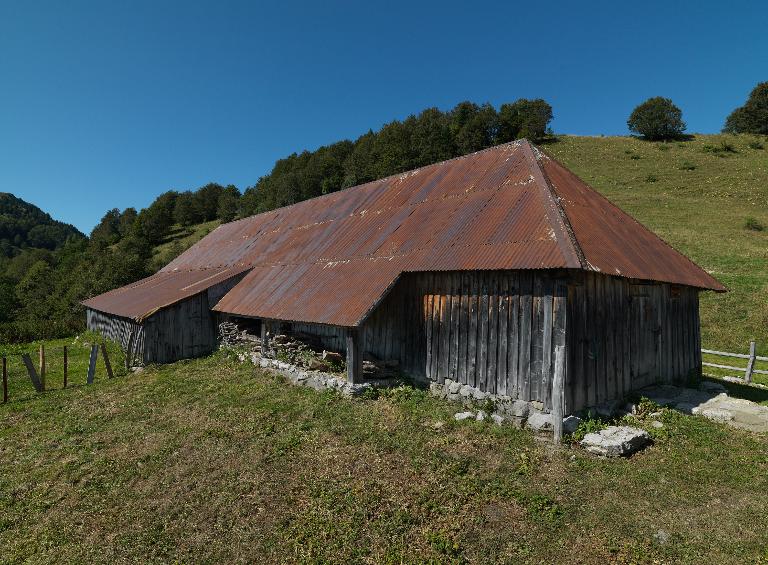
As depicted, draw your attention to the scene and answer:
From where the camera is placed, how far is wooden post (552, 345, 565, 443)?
7461mm

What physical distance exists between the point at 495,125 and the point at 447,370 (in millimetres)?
54279

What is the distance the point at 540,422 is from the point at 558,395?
0.63 metres

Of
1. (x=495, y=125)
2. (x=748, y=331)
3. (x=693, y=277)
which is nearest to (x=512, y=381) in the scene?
(x=693, y=277)

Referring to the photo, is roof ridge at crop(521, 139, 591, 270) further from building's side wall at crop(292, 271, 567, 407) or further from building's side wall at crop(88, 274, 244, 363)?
building's side wall at crop(88, 274, 244, 363)

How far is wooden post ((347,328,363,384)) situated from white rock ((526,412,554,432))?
3945 millimetres

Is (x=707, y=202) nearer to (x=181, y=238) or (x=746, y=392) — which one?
(x=746, y=392)

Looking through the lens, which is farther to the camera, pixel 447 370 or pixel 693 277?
pixel 693 277

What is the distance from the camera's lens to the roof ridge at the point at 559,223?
24.1 ft

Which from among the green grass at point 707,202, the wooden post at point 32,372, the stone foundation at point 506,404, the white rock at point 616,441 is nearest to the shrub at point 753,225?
the green grass at point 707,202

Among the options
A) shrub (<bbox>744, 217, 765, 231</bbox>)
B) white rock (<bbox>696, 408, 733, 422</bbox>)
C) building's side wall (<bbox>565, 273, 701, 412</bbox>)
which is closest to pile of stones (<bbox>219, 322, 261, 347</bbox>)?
building's side wall (<bbox>565, 273, 701, 412</bbox>)

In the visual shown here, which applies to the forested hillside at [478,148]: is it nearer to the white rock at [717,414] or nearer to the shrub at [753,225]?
the shrub at [753,225]

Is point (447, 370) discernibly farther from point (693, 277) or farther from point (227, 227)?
point (227, 227)

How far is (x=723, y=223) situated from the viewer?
3297 cm

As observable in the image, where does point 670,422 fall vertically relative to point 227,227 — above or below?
below
